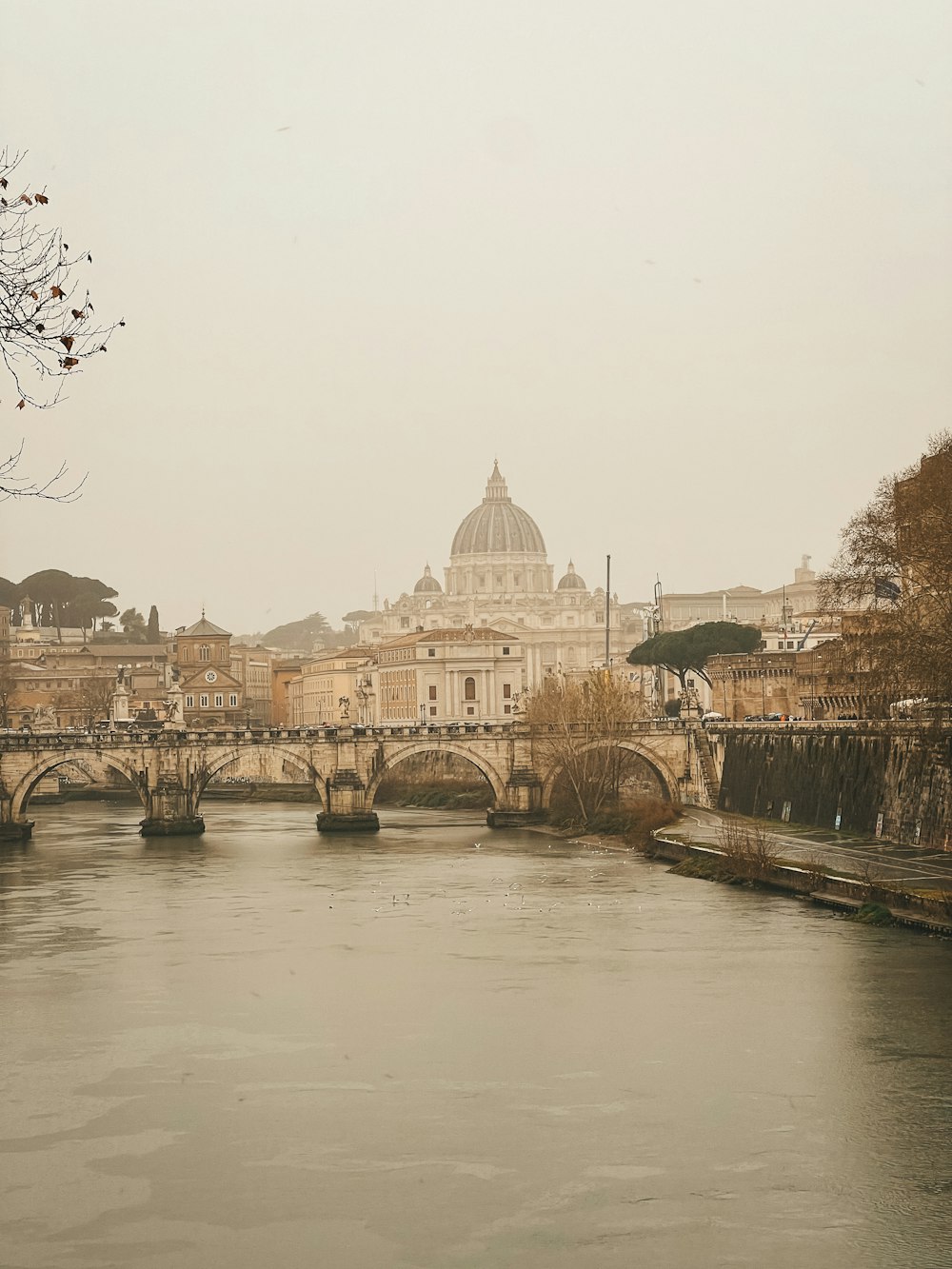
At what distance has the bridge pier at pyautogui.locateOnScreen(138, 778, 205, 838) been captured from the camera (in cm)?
4044

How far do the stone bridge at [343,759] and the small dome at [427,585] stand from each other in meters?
89.9

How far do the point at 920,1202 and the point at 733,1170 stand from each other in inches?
52.8

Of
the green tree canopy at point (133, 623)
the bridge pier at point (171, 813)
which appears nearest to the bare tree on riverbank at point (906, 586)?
the bridge pier at point (171, 813)

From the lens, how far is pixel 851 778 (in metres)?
30.5

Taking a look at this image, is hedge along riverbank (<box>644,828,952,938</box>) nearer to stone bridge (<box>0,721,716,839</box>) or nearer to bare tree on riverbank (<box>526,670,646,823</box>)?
bare tree on riverbank (<box>526,670,646,823</box>)

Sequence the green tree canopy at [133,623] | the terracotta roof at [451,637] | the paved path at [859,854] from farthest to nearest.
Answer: the green tree canopy at [133,623] → the terracotta roof at [451,637] → the paved path at [859,854]

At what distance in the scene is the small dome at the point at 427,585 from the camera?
133962 mm

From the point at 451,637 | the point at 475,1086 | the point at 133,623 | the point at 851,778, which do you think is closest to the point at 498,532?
the point at 133,623

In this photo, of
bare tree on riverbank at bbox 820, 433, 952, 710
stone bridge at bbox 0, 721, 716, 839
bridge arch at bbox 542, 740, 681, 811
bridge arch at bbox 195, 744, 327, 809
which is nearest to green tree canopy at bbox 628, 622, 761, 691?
bridge arch at bbox 542, 740, 681, 811

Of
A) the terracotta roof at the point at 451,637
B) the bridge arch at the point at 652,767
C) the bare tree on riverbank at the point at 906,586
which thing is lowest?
the bridge arch at the point at 652,767

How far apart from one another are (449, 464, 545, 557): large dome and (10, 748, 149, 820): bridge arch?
291 feet

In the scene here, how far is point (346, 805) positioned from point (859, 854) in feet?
57.5

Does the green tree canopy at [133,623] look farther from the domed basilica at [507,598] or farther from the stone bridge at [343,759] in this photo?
the stone bridge at [343,759]

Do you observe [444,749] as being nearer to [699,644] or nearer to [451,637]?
[699,644]
